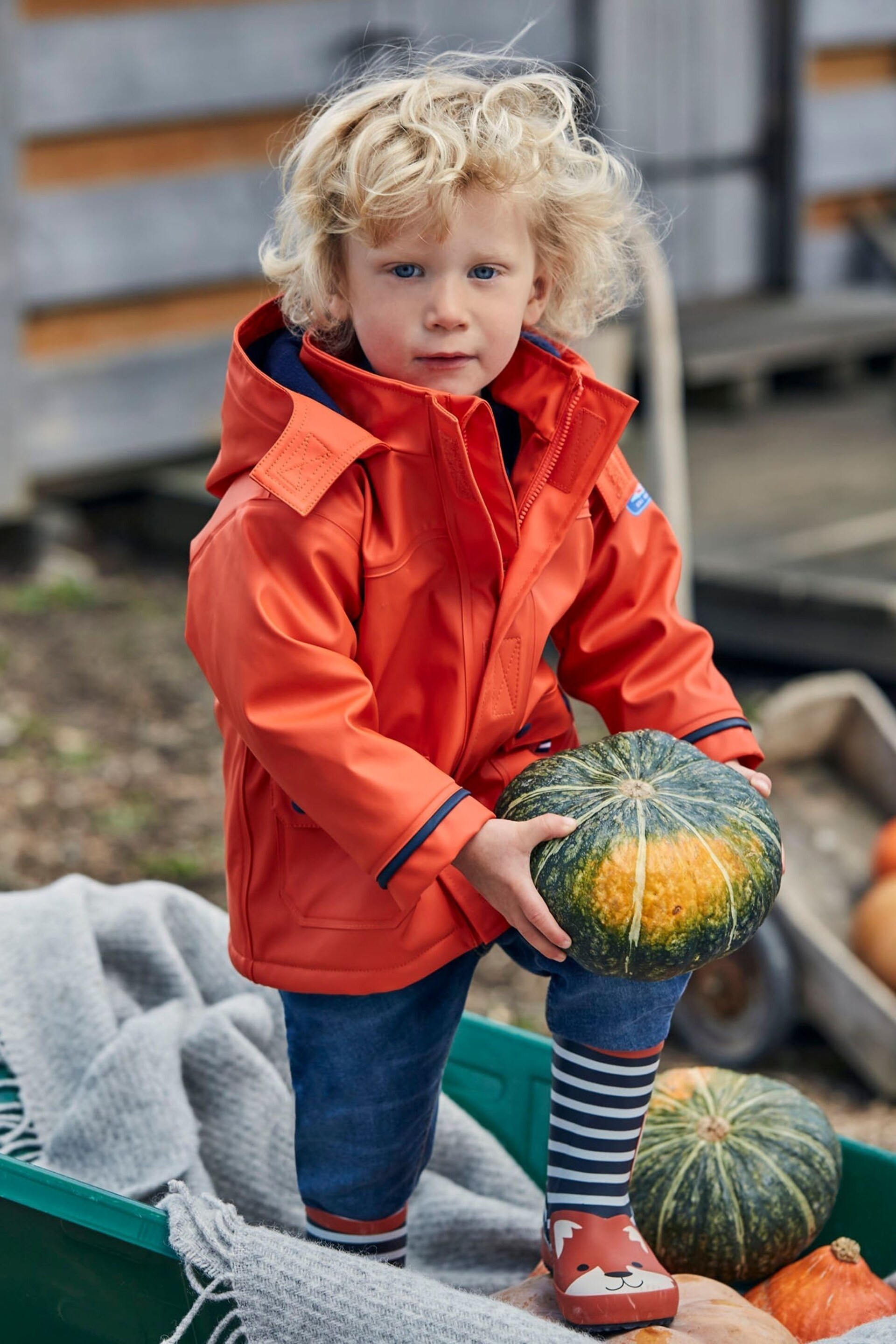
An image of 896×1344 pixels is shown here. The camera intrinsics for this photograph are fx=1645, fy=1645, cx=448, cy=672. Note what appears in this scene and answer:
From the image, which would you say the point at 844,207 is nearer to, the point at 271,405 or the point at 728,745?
the point at 728,745

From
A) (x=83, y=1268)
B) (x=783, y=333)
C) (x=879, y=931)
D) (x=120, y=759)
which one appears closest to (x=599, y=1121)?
(x=83, y=1268)


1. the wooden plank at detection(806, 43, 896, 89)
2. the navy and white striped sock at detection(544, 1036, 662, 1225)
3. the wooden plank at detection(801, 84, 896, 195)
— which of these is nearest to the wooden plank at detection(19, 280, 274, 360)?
the wooden plank at detection(801, 84, 896, 195)

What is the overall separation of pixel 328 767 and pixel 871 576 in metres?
3.23

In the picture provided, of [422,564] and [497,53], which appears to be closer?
[422,564]

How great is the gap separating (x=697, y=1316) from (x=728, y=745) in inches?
26.6

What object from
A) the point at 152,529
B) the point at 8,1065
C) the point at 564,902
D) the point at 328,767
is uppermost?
the point at 328,767

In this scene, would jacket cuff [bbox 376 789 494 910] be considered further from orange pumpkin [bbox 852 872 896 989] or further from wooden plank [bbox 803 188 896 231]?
wooden plank [bbox 803 188 896 231]

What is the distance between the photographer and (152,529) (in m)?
6.15

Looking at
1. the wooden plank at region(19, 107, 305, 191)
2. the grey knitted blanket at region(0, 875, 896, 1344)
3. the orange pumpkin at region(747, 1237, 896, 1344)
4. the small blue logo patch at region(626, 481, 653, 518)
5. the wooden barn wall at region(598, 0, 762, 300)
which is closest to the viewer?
the orange pumpkin at region(747, 1237, 896, 1344)

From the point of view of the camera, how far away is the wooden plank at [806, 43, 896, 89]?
7320 mm

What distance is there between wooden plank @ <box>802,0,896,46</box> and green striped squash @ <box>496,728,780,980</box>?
20.3 feet

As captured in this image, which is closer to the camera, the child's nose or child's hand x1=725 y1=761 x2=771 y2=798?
the child's nose

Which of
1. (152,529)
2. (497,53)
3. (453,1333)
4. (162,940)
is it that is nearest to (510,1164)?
(162,940)

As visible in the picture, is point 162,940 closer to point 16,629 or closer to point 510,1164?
point 510,1164
